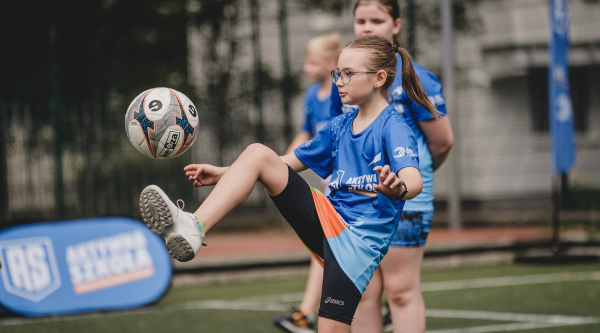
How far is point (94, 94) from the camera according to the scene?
1391cm

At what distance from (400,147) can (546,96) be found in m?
10.7

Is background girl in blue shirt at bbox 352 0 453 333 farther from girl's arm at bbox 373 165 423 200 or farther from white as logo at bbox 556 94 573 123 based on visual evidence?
white as logo at bbox 556 94 573 123

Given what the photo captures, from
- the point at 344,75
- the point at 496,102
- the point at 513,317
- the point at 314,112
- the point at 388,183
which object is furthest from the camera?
the point at 496,102

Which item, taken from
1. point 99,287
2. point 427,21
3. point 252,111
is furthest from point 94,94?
point 99,287

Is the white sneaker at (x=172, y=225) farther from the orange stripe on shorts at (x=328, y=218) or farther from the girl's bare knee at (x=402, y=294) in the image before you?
the girl's bare knee at (x=402, y=294)

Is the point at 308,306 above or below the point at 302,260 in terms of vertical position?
above

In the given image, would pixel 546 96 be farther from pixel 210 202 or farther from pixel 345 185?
pixel 210 202

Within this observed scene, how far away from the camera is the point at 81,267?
6930 mm

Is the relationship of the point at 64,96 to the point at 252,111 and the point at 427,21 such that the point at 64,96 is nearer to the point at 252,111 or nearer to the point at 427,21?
the point at 252,111

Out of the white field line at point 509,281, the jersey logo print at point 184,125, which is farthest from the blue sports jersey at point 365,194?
the white field line at point 509,281

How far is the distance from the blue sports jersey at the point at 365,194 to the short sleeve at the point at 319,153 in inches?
3.6

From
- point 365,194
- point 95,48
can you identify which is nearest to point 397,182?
point 365,194

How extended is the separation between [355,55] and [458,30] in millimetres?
11135

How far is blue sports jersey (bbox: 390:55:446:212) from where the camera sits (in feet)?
12.3
